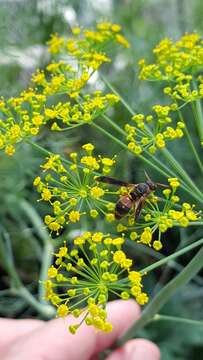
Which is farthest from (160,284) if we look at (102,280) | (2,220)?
(102,280)

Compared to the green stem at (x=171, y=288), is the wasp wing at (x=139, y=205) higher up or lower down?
higher up

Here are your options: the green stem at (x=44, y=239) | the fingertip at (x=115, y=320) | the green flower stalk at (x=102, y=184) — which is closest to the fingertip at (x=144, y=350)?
the fingertip at (x=115, y=320)

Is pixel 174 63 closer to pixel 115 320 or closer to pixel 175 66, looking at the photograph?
pixel 175 66

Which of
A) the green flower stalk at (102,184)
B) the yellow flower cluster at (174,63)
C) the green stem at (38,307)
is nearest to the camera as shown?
the green flower stalk at (102,184)

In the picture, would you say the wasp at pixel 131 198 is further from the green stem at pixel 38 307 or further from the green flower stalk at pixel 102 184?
the green stem at pixel 38 307

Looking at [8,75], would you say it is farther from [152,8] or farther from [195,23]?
[152,8]

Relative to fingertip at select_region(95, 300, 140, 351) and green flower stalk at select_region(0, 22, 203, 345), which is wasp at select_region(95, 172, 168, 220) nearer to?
green flower stalk at select_region(0, 22, 203, 345)

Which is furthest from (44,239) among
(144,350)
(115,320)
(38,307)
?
(144,350)

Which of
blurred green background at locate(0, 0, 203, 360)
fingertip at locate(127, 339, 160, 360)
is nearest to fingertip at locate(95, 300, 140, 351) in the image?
fingertip at locate(127, 339, 160, 360)
